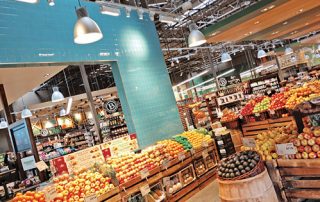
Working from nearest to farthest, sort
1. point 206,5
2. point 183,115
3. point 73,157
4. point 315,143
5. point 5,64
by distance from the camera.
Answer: point 315,143 < point 5,64 < point 73,157 < point 206,5 < point 183,115

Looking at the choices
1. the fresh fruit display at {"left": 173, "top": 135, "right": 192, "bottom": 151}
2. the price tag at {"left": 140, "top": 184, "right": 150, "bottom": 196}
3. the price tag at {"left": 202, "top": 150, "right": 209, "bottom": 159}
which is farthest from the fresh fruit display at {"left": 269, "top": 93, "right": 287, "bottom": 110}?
the price tag at {"left": 140, "top": 184, "right": 150, "bottom": 196}

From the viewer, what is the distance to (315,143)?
3648mm

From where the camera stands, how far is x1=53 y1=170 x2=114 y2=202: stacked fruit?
4352mm

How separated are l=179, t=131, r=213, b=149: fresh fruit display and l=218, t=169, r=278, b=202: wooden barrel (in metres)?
3.10

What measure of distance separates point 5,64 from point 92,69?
A: 1295cm

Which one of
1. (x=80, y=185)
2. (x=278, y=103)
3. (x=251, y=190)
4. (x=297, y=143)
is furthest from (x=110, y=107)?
→ (x=251, y=190)

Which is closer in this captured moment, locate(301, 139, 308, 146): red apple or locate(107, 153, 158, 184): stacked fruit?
locate(301, 139, 308, 146): red apple

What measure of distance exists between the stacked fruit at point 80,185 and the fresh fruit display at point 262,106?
4862 mm

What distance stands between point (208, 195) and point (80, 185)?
95.9 inches

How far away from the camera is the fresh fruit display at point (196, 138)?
6733 millimetres

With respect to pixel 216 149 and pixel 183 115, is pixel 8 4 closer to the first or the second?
pixel 216 149

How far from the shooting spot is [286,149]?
383cm

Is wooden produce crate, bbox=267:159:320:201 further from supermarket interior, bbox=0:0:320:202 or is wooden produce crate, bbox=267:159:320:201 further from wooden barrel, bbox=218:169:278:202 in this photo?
Result: wooden barrel, bbox=218:169:278:202

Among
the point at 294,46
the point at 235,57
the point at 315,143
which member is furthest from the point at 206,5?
the point at 235,57
